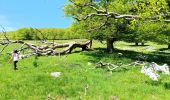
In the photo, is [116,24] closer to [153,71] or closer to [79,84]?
[153,71]

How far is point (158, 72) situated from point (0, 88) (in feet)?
42.4

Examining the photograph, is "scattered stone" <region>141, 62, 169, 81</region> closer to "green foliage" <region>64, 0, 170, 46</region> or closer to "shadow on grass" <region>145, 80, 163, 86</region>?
"shadow on grass" <region>145, 80, 163, 86</region>

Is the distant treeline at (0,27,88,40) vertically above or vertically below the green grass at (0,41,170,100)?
below

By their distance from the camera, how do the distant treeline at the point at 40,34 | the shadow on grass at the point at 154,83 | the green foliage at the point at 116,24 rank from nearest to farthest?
the shadow on grass at the point at 154,83 → the green foliage at the point at 116,24 → the distant treeline at the point at 40,34

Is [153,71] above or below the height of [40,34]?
above

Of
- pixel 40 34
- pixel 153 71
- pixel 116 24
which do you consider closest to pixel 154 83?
pixel 153 71

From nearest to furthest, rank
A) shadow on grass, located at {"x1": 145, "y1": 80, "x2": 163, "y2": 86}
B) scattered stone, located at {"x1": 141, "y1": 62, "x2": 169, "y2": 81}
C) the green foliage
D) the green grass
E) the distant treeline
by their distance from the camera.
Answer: the green grass < shadow on grass, located at {"x1": 145, "y1": 80, "x2": 163, "y2": 86} < scattered stone, located at {"x1": 141, "y1": 62, "x2": 169, "y2": 81} < the green foliage < the distant treeline

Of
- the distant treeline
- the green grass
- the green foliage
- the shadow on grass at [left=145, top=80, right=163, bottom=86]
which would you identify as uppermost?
the green foliage

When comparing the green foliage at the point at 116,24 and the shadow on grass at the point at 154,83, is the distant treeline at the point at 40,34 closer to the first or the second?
the green foliage at the point at 116,24

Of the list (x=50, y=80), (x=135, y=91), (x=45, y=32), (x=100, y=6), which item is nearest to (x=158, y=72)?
(x=135, y=91)

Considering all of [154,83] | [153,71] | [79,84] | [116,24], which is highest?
[116,24]

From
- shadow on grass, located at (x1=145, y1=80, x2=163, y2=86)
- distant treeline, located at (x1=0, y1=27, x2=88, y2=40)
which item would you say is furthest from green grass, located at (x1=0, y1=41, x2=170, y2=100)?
distant treeline, located at (x1=0, y1=27, x2=88, y2=40)

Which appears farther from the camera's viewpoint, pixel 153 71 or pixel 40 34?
pixel 40 34

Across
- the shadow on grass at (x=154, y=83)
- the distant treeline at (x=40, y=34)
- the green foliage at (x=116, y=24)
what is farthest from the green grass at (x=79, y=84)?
the distant treeline at (x=40, y=34)
